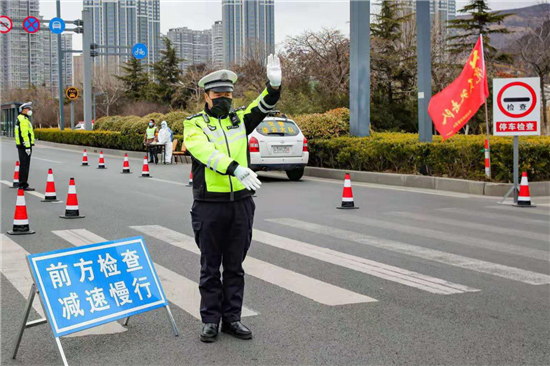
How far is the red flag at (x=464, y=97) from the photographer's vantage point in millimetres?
15258

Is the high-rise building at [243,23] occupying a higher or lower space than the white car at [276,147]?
higher

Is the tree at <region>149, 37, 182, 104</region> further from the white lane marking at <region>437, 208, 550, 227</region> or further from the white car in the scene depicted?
the white lane marking at <region>437, 208, 550, 227</region>

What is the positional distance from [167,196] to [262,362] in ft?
35.7

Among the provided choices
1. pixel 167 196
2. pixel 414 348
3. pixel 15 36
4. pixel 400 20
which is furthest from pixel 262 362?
pixel 15 36

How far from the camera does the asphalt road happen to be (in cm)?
490

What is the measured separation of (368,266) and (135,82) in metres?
75.1

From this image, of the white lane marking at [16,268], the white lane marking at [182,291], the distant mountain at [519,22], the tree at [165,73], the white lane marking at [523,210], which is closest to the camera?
the white lane marking at [182,291]

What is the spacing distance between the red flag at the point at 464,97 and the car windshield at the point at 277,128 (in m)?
3.82

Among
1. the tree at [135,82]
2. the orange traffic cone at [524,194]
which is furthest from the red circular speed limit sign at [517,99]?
the tree at [135,82]

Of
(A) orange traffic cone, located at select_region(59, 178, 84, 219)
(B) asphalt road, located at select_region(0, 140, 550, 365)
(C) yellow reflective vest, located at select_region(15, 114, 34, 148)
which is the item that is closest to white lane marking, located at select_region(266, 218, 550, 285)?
(B) asphalt road, located at select_region(0, 140, 550, 365)

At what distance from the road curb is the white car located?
1499mm

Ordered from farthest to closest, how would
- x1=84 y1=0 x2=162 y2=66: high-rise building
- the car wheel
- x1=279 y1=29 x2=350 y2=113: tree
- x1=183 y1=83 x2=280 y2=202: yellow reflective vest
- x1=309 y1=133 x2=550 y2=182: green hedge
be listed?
x1=84 y1=0 x2=162 y2=66: high-rise building
x1=279 y1=29 x2=350 y2=113: tree
the car wheel
x1=309 y1=133 x2=550 y2=182: green hedge
x1=183 y1=83 x2=280 y2=202: yellow reflective vest

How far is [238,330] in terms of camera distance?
17.1ft

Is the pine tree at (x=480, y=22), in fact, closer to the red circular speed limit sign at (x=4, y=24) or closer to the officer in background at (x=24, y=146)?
the red circular speed limit sign at (x=4, y=24)
